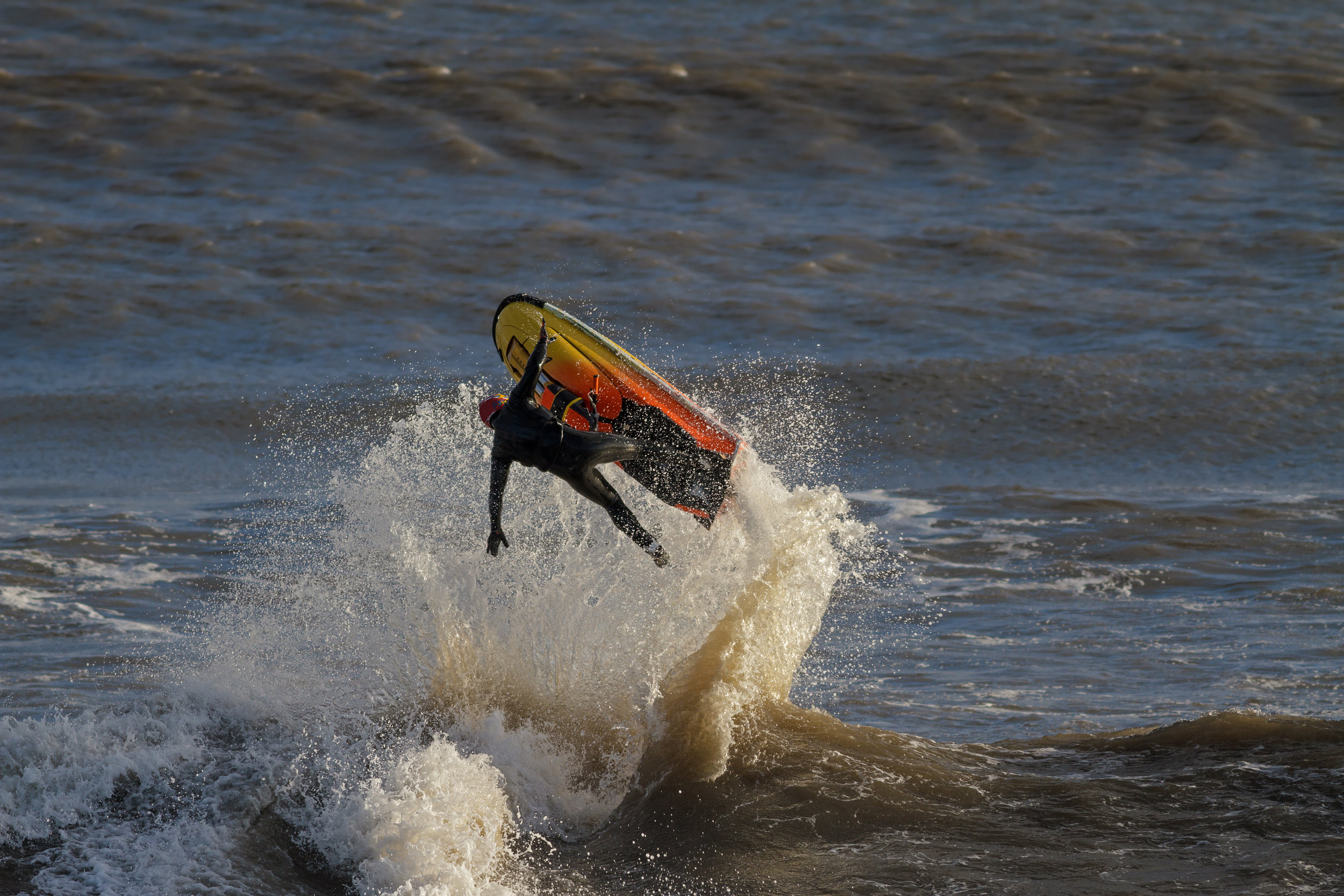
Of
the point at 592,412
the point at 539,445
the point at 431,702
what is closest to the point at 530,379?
the point at 539,445

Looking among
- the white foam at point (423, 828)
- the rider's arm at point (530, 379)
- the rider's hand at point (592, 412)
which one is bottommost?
the white foam at point (423, 828)

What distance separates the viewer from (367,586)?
9.61 m

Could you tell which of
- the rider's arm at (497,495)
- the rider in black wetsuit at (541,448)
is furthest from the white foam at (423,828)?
the rider in black wetsuit at (541,448)

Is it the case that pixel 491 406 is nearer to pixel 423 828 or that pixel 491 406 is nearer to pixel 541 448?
pixel 541 448

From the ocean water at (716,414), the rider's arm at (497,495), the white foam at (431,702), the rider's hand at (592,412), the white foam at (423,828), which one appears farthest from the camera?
the rider's hand at (592,412)

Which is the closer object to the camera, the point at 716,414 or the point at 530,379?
the point at 530,379

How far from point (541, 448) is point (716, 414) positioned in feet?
19.6

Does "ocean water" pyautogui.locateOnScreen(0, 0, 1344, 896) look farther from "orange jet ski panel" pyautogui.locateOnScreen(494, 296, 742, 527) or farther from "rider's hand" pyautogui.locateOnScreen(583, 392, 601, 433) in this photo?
"rider's hand" pyautogui.locateOnScreen(583, 392, 601, 433)

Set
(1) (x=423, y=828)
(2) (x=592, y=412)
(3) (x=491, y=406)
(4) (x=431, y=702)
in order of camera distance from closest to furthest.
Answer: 1. (1) (x=423, y=828)
2. (4) (x=431, y=702)
3. (3) (x=491, y=406)
4. (2) (x=592, y=412)

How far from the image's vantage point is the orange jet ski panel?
9.14 m

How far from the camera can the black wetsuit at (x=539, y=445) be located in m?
7.92

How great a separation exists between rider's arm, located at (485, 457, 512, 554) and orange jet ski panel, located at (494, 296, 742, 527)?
3.73 feet

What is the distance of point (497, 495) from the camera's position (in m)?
8.14

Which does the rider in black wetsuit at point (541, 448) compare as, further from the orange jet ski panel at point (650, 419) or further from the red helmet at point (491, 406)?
the orange jet ski panel at point (650, 419)
